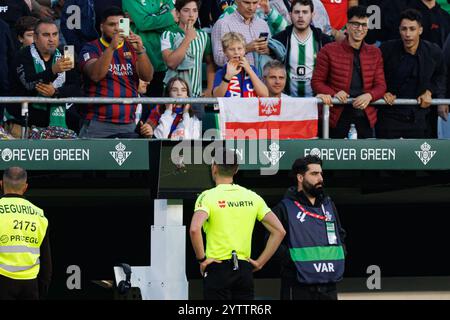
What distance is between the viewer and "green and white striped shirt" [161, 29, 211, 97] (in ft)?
47.2

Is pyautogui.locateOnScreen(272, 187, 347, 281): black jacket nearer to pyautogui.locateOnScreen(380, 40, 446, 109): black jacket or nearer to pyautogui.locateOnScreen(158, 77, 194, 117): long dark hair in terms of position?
pyautogui.locateOnScreen(158, 77, 194, 117): long dark hair

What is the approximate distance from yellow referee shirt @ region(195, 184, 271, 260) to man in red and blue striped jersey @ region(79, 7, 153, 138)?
119 inches

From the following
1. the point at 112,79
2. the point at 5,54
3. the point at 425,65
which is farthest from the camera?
the point at 425,65

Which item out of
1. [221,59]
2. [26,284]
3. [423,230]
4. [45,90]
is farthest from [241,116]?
[423,230]

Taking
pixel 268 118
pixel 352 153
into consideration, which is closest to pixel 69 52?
pixel 268 118

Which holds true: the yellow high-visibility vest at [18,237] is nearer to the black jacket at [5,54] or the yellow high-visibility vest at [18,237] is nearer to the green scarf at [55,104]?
the green scarf at [55,104]

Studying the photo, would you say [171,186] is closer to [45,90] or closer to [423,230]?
[45,90]

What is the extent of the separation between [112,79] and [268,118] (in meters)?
1.70

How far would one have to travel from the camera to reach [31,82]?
44.2 ft

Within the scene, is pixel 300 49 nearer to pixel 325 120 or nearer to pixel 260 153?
pixel 325 120

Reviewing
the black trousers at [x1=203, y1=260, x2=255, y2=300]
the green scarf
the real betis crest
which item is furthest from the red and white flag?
the black trousers at [x1=203, y1=260, x2=255, y2=300]

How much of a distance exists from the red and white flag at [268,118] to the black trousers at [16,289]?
332 centimetres

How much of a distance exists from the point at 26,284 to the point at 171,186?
2.12m
